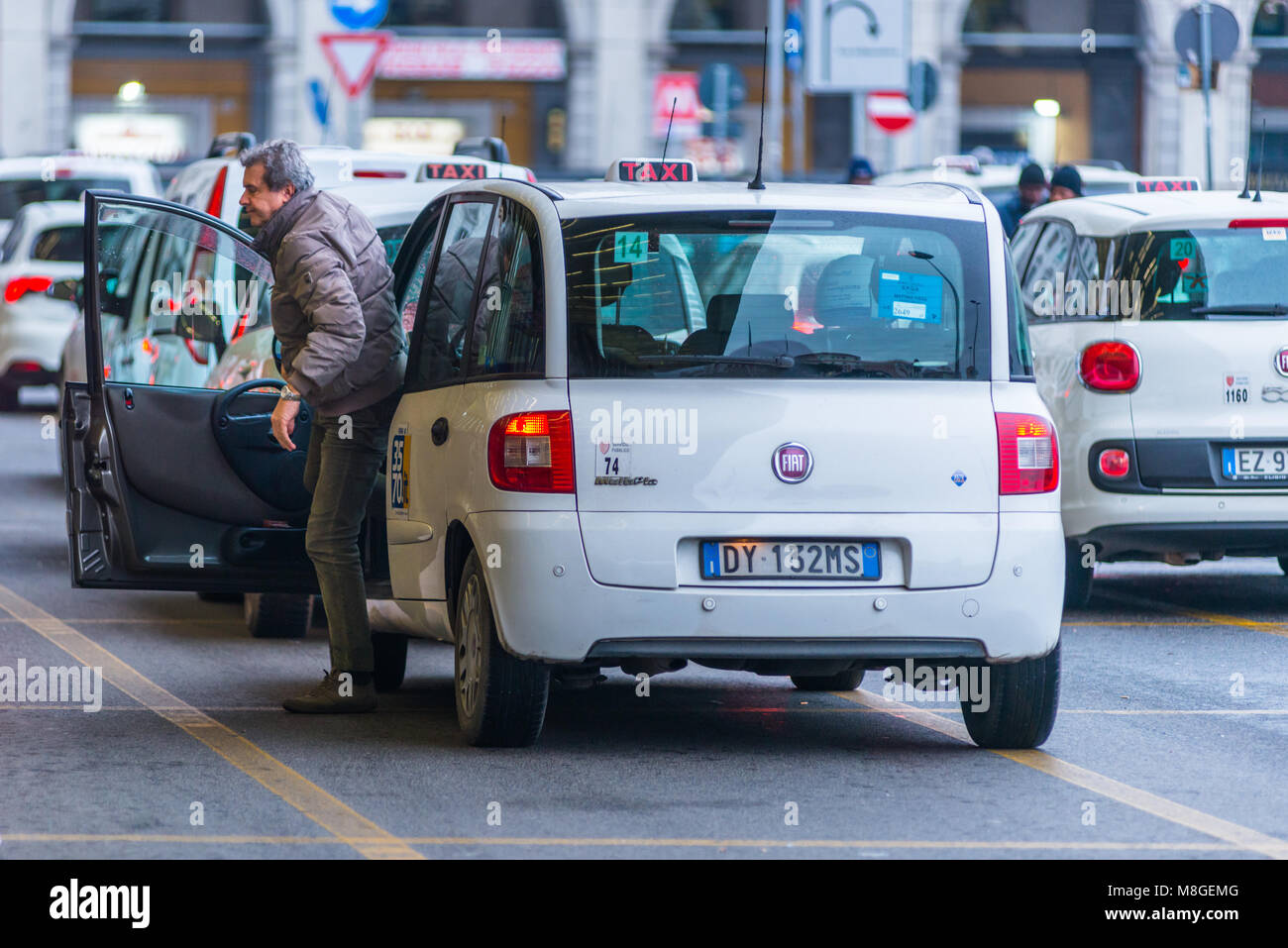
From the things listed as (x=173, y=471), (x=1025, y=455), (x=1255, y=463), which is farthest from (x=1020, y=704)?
(x=1255, y=463)

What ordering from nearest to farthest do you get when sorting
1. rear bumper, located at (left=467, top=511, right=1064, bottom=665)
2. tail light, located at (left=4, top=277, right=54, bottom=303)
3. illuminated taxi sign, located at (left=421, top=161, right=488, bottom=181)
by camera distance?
rear bumper, located at (left=467, top=511, right=1064, bottom=665) → illuminated taxi sign, located at (left=421, top=161, right=488, bottom=181) → tail light, located at (left=4, top=277, right=54, bottom=303)

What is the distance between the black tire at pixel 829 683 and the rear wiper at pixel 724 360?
200cm

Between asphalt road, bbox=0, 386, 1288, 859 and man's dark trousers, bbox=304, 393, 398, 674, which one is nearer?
asphalt road, bbox=0, 386, 1288, 859

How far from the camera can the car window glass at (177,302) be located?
874 cm

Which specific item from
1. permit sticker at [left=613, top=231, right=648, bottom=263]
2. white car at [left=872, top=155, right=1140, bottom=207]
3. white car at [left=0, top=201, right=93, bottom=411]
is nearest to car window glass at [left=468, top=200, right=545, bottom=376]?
permit sticker at [left=613, top=231, right=648, bottom=263]

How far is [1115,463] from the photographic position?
406 inches

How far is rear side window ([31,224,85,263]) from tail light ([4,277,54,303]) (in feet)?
0.91

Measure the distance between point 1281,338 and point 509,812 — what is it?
5.20 m

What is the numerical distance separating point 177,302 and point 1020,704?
544cm

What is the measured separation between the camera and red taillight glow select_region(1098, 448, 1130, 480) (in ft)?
33.8

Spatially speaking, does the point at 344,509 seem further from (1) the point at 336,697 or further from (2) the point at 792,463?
(2) the point at 792,463

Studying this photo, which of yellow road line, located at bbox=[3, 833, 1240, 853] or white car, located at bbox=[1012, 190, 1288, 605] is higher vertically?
white car, located at bbox=[1012, 190, 1288, 605]

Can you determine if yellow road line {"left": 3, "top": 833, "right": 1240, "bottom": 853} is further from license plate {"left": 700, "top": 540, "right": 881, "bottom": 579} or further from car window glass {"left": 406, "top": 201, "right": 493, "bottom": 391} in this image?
car window glass {"left": 406, "top": 201, "right": 493, "bottom": 391}

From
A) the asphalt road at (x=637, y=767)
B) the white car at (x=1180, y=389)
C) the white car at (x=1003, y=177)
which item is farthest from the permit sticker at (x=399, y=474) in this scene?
the white car at (x=1003, y=177)
